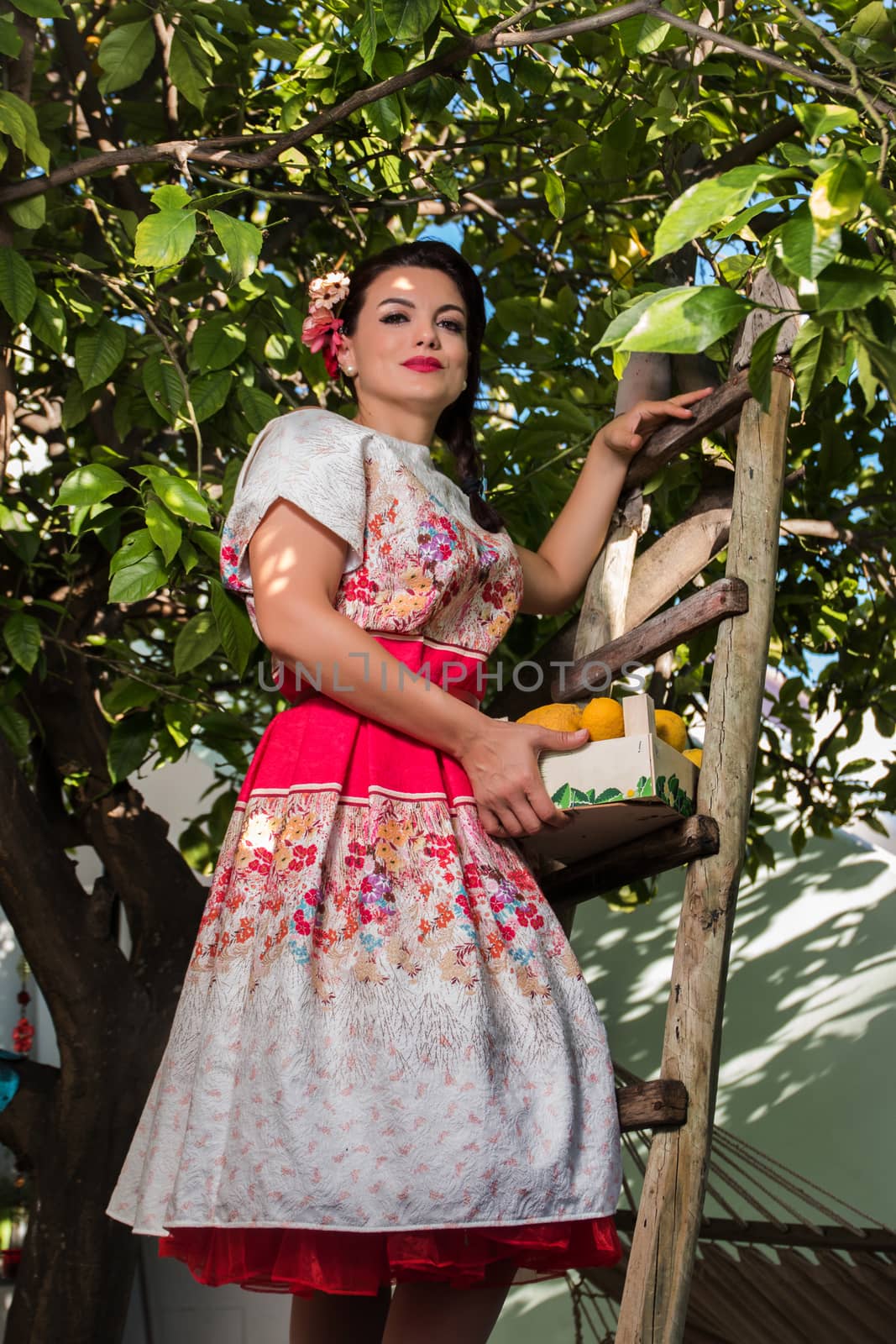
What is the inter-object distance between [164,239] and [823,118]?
87 cm

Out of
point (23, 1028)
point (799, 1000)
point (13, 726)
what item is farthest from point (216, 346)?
point (23, 1028)

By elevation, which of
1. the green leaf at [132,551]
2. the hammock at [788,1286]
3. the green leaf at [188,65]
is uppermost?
the green leaf at [188,65]

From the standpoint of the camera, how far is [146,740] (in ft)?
7.47

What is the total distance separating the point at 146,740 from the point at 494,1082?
1173 millimetres

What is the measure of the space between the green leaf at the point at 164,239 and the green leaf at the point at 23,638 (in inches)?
29.5

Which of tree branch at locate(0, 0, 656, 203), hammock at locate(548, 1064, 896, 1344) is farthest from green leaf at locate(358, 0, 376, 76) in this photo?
hammock at locate(548, 1064, 896, 1344)

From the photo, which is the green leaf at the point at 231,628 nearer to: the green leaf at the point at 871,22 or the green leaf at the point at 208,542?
the green leaf at the point at 208,542

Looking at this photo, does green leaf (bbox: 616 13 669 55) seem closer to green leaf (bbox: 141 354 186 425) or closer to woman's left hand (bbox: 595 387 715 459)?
woman's left hand (bbox: 595 387 715 459)

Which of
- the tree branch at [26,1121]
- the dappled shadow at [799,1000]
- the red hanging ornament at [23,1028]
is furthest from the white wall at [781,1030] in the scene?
the tree branch at [26,1121]

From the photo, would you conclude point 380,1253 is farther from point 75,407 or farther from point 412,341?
point 75,407

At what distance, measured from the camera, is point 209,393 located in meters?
2.06

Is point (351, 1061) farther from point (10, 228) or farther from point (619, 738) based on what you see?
point (10, 228)

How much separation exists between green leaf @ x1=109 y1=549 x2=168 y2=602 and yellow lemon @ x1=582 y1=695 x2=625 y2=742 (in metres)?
0.63

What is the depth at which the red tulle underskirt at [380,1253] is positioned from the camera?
1.23 metres
